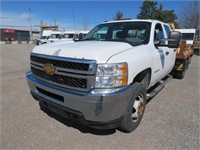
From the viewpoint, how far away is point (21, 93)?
478cm

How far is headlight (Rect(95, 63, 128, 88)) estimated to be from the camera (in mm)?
2234

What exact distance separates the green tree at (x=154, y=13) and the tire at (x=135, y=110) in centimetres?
3425

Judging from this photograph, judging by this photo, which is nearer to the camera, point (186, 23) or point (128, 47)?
point (128, 47)

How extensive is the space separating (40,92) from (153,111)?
8.01ft

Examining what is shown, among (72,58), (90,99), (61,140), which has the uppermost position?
(72,58)

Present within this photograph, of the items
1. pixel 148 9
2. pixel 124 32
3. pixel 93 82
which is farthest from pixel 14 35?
pixel 93 82

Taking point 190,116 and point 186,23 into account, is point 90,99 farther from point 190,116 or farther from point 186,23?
point 186,23

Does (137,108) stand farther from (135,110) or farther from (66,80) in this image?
(66,80)

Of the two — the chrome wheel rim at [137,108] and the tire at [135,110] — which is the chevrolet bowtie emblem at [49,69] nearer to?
the tire at [135,110]

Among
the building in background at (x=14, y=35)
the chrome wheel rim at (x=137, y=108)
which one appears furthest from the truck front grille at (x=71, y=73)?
the building in background at (x=14, y=35)

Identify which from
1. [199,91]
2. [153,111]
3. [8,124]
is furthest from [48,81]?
[199,91]

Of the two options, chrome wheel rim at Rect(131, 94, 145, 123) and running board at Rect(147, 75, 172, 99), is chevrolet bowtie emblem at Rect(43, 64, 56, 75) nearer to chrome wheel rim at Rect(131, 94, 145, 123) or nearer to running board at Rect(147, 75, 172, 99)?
chrome wheel rim at Rect(131, 94, 145, 123)

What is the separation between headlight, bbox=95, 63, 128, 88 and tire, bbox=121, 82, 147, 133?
0.41 m

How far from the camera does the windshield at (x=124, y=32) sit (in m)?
3.48
